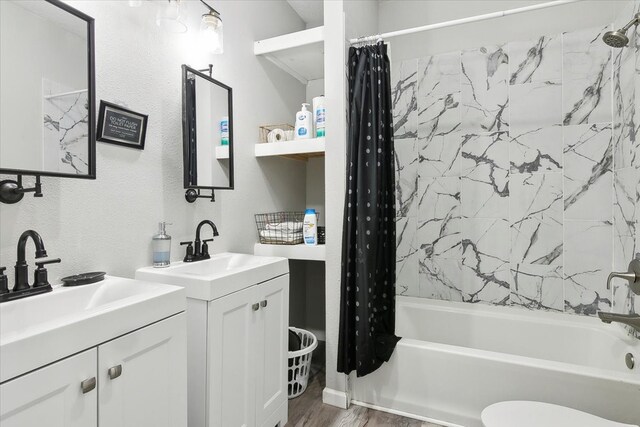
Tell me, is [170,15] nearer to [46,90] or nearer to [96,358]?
[46,90]

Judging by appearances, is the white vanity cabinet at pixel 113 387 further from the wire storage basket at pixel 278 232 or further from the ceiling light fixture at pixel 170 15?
the ceiling light fixture at pixel 170 15

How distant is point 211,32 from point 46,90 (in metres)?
0.84

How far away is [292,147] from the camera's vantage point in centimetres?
221

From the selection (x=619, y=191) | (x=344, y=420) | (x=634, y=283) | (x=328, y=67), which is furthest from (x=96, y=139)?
(x=619, y=191)

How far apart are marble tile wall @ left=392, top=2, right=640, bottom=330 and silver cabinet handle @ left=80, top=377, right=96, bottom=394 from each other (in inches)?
88.9

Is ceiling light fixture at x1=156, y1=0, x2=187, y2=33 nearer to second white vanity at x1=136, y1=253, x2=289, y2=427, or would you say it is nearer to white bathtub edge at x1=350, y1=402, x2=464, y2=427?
second white vanity at x1=136, y1=253, x2=289, y2=427

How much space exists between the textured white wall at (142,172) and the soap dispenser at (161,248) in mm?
32

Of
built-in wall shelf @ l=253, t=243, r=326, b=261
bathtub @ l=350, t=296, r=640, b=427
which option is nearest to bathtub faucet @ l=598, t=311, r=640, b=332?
bathtub @ l=350, t=296, r=640, b=427

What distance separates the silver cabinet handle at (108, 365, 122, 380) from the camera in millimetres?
941

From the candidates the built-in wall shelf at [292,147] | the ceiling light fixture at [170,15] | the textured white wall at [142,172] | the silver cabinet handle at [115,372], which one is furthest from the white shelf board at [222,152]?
the silver cabinet handle at [115,372]

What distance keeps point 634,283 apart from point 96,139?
227 centimetres

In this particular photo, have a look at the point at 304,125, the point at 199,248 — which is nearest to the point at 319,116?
the point at 304,125

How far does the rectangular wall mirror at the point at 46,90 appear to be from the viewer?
1069mm

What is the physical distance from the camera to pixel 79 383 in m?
0.87
